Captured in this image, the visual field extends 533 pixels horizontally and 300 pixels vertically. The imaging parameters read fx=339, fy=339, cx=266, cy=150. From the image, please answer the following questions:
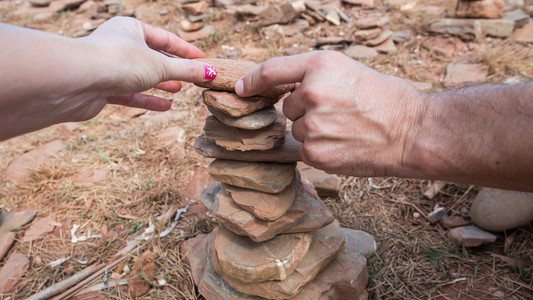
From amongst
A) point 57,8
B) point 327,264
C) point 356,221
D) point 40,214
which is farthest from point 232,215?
point 57,8

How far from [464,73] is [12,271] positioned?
614 centimetres

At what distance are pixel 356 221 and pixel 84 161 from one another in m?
3.46

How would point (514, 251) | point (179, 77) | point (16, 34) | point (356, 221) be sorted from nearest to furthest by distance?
point (16, 34), point (179, 77), point (514, 251), point (356, 221)

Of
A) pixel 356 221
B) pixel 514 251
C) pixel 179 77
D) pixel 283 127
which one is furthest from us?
pixel 356 221

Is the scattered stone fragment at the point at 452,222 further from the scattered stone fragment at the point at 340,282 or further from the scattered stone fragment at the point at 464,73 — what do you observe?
the scattered stone fragment at the point at 464,73

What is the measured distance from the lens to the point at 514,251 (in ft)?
9.20

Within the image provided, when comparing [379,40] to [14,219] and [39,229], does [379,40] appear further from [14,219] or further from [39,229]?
[14,219]

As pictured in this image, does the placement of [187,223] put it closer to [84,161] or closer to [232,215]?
[232,215]

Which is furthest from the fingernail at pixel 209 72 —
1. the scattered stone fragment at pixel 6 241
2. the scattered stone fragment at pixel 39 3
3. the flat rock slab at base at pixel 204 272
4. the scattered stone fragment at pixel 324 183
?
the scattered stone fragment at pixel 39 3

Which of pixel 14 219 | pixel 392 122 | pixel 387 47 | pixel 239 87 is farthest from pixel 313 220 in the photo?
pixel 387 47

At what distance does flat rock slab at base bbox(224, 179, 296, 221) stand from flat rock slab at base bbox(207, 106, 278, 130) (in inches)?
18.6

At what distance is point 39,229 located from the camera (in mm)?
3504

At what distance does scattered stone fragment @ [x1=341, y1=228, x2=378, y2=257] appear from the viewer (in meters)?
2.86

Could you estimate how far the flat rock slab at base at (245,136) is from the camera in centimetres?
204
